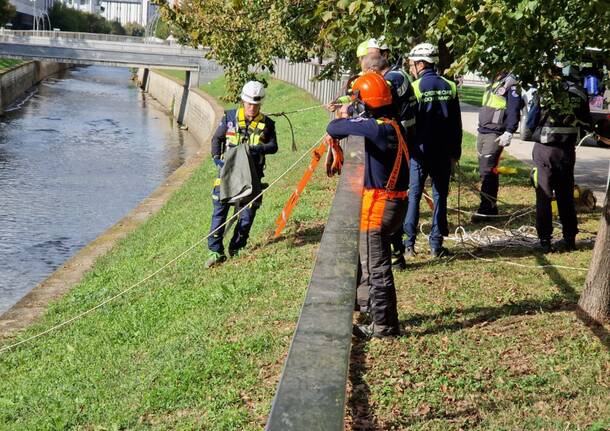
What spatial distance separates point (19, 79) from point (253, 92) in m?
50.6

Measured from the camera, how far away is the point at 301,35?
13969 mm

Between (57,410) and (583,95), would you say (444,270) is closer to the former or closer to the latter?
(583,95)

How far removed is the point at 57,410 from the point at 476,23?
4.01m

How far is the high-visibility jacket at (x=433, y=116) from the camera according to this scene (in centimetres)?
872

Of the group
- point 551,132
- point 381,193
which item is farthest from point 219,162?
point 381,193

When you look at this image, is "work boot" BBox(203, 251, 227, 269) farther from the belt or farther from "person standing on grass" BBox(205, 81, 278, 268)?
the belt

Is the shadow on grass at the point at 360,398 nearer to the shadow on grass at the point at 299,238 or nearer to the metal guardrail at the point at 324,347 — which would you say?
the metal guardrail at the point at 324,347

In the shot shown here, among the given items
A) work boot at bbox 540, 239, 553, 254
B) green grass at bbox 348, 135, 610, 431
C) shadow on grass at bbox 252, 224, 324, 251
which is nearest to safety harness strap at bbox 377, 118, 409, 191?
green grass at bbox 348, 135, 610, 431

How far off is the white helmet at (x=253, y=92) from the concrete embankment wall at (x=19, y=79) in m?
38.9

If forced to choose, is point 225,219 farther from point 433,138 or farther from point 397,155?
point 397,155

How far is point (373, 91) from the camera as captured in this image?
5953mm

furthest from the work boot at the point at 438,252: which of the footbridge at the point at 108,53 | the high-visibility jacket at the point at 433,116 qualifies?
the footbridge at the point at 108,53

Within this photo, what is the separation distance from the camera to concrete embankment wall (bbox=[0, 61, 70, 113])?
1896 inches

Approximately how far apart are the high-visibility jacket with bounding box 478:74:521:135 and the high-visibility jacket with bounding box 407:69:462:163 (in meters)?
1.97
